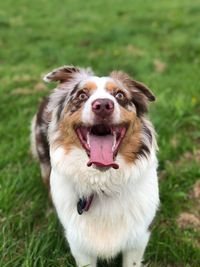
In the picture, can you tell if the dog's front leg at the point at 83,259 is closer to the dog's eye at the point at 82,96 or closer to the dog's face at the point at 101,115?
the dog's face at the point at 101,115

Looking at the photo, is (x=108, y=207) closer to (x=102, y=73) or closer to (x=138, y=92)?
(x=138, y=92)

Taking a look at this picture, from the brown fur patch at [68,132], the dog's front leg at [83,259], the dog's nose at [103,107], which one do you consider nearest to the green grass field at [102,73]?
the dog's front leg at [83,259]

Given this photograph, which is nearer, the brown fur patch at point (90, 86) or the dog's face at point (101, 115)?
the dog's face at point (101, 115)

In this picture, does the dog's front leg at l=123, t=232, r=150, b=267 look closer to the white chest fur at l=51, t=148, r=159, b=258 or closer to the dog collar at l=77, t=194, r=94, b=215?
the white chest fur at l=51, t=148, r=159, b=258

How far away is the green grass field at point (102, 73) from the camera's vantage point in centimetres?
349

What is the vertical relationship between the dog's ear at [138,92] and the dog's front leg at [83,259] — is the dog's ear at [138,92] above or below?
above

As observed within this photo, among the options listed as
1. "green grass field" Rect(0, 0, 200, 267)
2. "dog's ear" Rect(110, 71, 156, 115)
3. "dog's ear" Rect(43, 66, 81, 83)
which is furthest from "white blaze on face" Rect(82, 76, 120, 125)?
"green grass field" Rect(0, 0, 200, 267)

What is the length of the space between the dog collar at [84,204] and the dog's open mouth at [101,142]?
37cm

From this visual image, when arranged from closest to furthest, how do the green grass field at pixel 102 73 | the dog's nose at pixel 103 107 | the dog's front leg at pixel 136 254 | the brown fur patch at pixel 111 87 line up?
1. the dog's nose at pixel 103 107
2. the brown fur patch at pixel 111 87
3. the dog's front leg at pixel 136 254
4. the green grass field at pixel 102 73

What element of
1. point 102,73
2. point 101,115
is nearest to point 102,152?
point 101,115

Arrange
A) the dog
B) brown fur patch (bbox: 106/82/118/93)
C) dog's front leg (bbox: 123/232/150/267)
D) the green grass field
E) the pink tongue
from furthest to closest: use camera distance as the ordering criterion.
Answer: the green grass field → dog's front leg (bbox: 123/232/150/267) → brown fur patch (bbox: 106/82/118/93) → the dog → the pink tongue

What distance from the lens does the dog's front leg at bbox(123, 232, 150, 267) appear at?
3.09 metres

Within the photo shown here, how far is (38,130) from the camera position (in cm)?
409

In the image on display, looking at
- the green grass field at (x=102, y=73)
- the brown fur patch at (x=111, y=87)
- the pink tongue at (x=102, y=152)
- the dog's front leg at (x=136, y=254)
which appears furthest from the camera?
the green grass field at (x=102, y=73)
